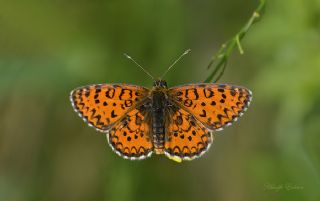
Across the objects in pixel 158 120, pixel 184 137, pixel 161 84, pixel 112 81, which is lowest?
pixel 184 137

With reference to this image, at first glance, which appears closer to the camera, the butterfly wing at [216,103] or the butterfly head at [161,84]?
the butterfly wing at [216,103]

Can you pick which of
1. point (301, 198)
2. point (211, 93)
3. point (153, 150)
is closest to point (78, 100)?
point (153, 150)

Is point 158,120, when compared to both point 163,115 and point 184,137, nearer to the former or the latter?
point 163,115

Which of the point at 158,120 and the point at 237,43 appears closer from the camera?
the point at 237,43

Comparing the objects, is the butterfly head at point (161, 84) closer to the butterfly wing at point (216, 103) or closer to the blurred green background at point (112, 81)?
the butterfly wing at point (216, 103)

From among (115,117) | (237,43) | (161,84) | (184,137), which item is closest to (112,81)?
(161,84)

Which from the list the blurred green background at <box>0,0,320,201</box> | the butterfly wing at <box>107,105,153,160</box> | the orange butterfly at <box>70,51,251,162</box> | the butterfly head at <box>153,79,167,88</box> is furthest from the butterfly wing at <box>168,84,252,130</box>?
the blurred green background at <box>0,0,320,201</box>

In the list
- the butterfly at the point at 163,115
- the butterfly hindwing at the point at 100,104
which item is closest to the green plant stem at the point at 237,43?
the butterfly at the point at 163,115
